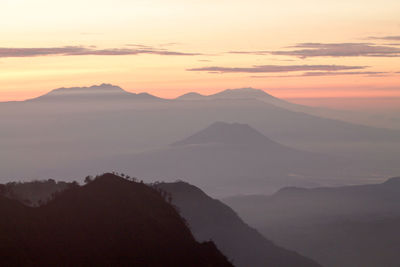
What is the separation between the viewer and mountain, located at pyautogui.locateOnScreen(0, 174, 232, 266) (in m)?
59.5

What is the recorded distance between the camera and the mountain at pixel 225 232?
15925 cm

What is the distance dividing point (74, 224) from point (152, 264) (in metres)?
8.40

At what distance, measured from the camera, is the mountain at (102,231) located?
5947 cm

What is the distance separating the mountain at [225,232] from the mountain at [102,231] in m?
82.3

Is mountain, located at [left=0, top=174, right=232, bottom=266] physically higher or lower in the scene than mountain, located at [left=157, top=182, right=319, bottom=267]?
higher

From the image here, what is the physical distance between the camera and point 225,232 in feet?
550

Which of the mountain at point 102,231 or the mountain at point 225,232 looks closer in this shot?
the mountain at point 102,231

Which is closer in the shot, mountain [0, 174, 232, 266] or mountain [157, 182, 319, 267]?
mountain [0, 174, 232, 266]

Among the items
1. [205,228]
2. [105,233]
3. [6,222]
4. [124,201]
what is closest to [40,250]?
[6,222]

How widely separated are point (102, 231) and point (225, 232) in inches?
4069

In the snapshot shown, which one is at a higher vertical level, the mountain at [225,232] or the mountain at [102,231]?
the mountain at [102,231]

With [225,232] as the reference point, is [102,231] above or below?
above

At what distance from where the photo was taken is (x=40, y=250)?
5912 cm

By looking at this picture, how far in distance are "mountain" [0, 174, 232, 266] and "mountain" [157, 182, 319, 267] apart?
8228 cm
